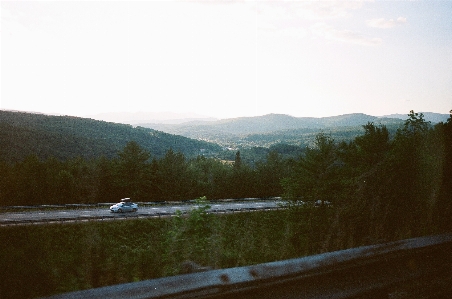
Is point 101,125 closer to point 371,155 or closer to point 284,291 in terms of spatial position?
point 371,155

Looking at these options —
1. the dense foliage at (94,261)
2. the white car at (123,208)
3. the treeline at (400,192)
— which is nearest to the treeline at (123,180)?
the white car at (123,208)

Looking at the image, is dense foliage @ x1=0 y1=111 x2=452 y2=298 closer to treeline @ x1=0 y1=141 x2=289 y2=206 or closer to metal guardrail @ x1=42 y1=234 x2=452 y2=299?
treeline @ x1=0 y1=141 x2=289 y2=206

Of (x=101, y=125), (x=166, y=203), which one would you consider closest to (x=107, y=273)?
(x=166, y=203)

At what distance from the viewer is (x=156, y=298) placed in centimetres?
140

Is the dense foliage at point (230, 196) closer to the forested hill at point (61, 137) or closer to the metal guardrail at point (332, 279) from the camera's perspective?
the metal guardrail at point (332, 279)

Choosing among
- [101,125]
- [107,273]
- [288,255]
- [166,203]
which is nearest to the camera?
[107,273]

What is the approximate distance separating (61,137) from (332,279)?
8746 centimetres

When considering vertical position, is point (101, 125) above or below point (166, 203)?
above

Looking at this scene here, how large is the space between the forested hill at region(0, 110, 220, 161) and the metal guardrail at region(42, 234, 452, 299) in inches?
1734

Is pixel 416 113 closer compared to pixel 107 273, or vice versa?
pixel 107 273

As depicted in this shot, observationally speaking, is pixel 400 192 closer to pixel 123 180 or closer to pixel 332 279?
pixel 332 279

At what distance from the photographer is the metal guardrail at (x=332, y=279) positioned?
1.50 metres

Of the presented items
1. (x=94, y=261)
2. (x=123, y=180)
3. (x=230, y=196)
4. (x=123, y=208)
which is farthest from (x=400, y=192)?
(x=230, y=196)

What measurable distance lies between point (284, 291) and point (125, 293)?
0.89 m
